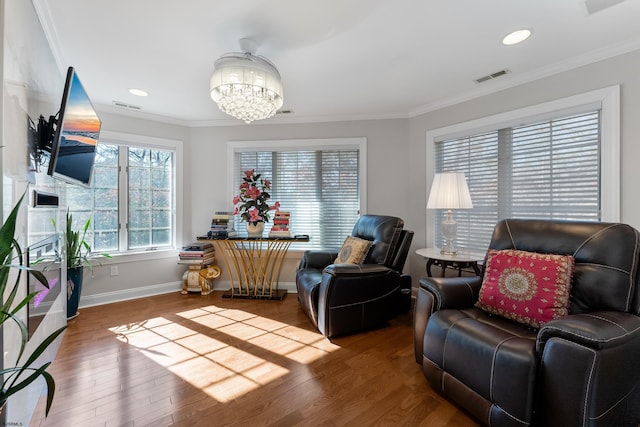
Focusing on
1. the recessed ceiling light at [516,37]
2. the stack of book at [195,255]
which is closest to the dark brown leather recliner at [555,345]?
the recessed ceiling light at [516,37]

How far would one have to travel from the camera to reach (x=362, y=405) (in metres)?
1.56

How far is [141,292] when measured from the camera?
11.2 ft

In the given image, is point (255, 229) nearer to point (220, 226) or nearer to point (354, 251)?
point (220, 226)

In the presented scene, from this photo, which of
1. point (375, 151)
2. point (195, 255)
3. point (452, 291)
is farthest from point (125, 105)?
point (452, 291)

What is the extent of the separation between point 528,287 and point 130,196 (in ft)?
13.3

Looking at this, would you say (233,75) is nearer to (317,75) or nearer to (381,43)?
(317,75)

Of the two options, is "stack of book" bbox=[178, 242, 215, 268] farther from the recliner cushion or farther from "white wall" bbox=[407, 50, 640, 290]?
"white wall" bbox=[407, 50, 640, 290]

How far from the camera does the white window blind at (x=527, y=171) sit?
2.27 m

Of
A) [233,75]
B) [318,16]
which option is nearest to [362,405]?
[233,75]

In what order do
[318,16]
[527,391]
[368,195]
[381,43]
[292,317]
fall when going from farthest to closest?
1. [368,195]
2. [292,317]
3. [381,43]
4. [318,16]
5. [527,391]

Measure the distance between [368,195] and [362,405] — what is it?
243cm

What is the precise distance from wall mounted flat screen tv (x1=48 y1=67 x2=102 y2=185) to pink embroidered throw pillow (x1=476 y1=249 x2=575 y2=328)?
8.78ft

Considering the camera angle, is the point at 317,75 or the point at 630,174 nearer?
the point at 630,174

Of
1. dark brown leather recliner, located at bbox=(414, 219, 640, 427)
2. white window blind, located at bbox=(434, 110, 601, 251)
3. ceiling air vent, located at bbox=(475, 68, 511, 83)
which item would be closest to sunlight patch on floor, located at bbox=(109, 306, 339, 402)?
dark brown leather recliner, located at bbox=(414, 219, 640, 427)
